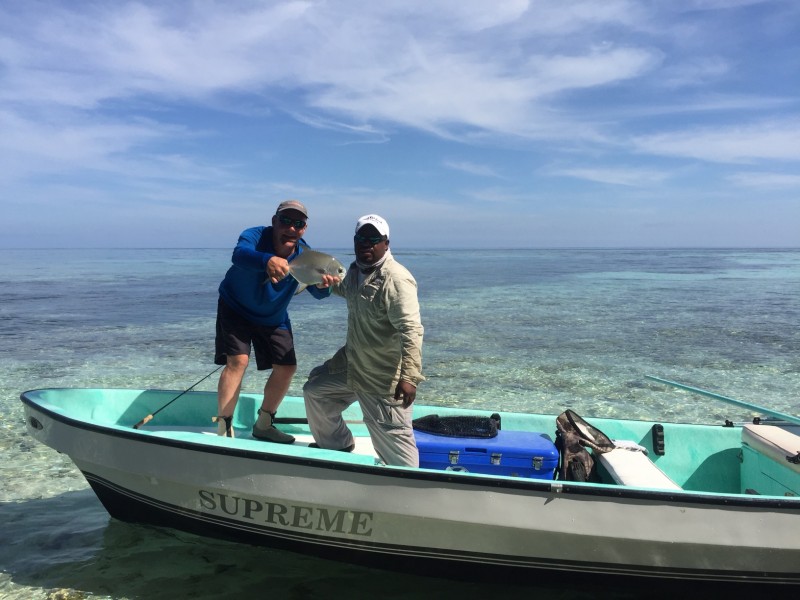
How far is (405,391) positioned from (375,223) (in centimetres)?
109

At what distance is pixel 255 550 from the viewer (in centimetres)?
497

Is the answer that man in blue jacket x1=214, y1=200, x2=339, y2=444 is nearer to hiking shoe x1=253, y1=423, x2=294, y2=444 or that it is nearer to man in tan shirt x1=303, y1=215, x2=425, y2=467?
hiking shoe x1=253, y1=423, x2=294, y2=444

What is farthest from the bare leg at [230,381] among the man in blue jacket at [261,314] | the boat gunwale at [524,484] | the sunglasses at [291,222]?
the sunglasses at [291,222]

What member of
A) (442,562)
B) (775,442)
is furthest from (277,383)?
(775,442)

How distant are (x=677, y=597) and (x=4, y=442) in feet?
23.5

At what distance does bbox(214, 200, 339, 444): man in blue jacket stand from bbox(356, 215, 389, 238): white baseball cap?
75cm

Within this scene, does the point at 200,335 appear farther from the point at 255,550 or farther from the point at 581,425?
the point at 581,425

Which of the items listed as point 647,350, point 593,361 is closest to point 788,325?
point 647,350

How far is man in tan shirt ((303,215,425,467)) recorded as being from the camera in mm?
3887

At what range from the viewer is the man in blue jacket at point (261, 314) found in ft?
15.7

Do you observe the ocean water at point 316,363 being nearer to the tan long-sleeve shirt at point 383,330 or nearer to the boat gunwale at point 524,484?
the boat gunwale at point 524,484

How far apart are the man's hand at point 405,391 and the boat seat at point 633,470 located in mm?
1644

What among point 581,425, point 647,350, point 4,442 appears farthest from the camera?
point 647,350

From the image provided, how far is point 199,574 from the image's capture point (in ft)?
15.2
